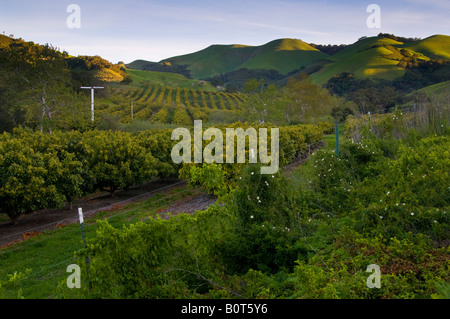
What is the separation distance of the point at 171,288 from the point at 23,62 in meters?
40.8

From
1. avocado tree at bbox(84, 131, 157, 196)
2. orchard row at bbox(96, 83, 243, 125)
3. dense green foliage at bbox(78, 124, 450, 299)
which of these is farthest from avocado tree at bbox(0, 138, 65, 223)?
orchard row at bbox(96, 83, 243, 125)

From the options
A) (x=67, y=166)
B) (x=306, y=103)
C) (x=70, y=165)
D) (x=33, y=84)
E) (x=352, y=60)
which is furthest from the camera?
(x=352, y=60)

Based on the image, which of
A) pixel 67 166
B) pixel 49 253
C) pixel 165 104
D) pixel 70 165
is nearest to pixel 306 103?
Answer: pixel 165 104

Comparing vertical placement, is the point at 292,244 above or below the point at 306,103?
below

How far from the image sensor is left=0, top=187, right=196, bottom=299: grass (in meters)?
8.50

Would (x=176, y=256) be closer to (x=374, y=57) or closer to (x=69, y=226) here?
(x=69, y=226)

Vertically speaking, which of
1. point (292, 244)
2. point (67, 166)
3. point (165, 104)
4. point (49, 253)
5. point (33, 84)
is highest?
point (33, 84)

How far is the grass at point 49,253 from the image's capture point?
8500mm

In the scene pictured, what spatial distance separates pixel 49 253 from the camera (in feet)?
37.5

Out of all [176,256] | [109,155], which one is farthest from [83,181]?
[176,256]

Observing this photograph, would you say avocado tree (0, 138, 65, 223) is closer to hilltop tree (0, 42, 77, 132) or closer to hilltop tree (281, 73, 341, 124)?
hilltop tree (0, 42, 77, 132)

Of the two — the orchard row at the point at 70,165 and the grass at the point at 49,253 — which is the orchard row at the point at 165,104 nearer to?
the orchard row at the point at 70,165

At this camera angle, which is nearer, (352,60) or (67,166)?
Result: (67,166)

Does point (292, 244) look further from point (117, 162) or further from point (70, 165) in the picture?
point (117, 162)
